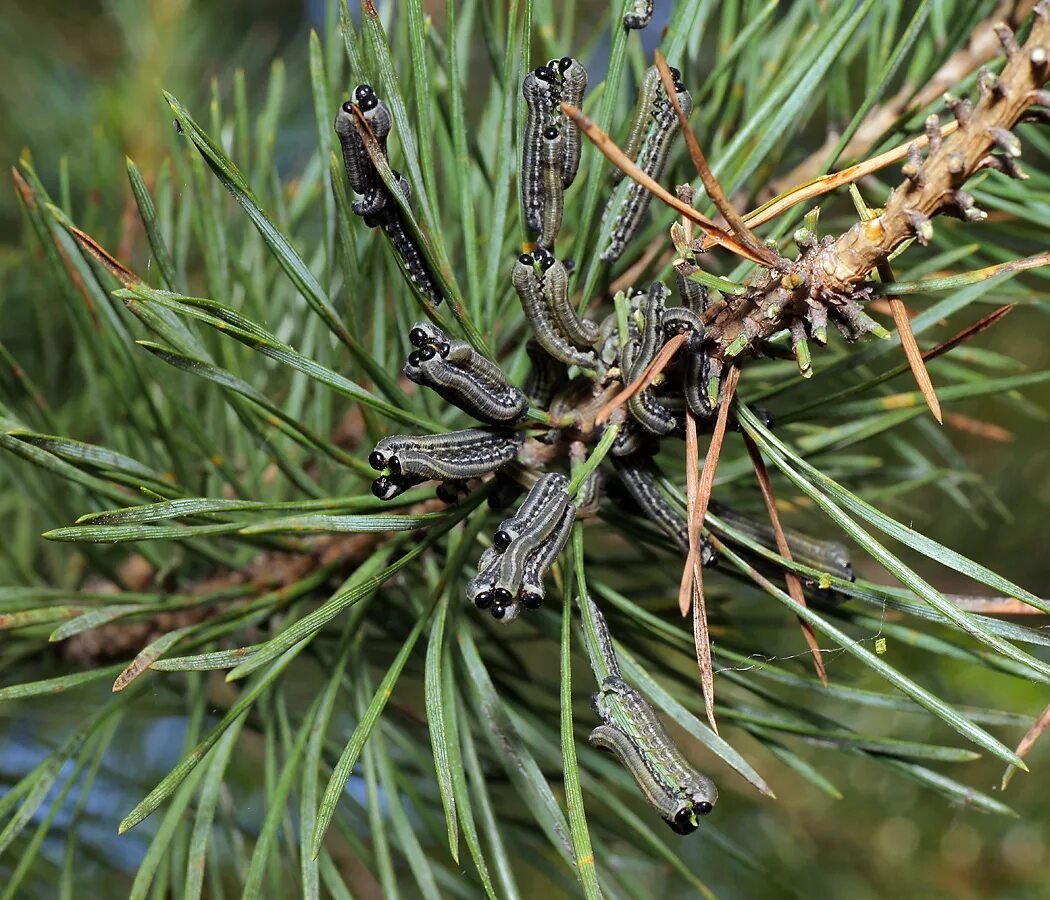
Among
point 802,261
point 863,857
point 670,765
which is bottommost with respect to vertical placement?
point 863,857

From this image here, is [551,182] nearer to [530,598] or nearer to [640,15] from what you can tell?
[640,15]

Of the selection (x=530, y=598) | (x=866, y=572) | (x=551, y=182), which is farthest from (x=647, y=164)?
(x=866, y=572)

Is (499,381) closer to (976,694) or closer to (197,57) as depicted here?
(976,694)

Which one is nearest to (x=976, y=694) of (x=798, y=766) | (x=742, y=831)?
(x=742, y=831)

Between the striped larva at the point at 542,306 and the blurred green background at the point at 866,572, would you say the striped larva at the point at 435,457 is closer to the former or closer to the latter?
the striped larva at the point at 542,306

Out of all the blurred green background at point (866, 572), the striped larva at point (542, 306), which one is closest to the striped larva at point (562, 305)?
the striped larva at point (542, 306)
